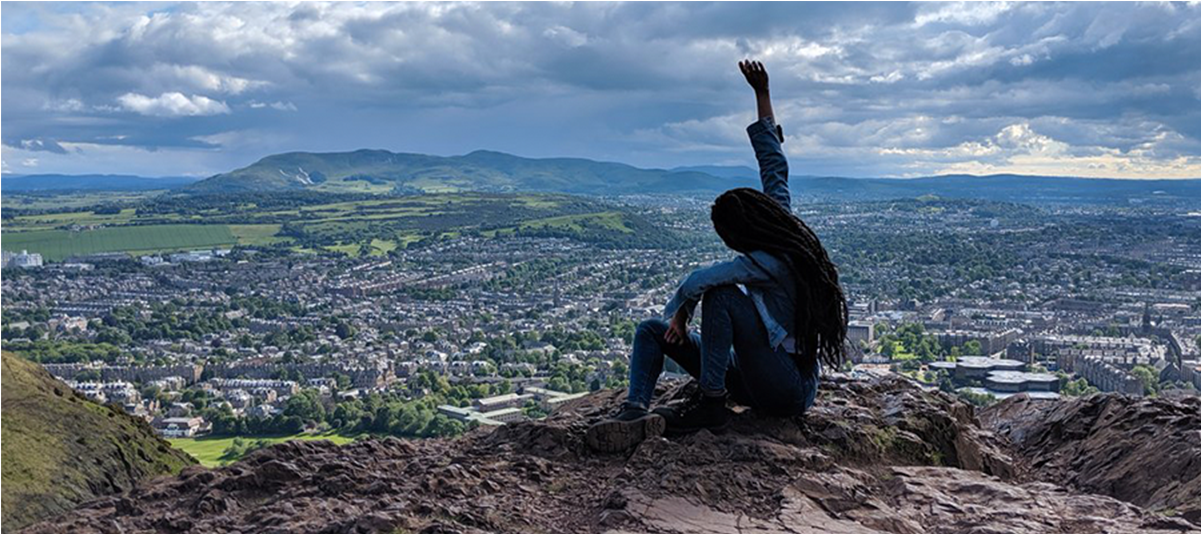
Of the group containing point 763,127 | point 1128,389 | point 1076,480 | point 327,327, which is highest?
point 763,127

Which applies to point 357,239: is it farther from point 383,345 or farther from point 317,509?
point 317,509

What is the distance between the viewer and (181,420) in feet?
113

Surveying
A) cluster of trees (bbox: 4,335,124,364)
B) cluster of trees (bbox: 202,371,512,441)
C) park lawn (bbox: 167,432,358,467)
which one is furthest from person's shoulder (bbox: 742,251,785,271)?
cluster of trees (bbox: 4,335,124,364)

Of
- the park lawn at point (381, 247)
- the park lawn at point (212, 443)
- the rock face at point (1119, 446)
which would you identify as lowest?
the park lawn at point (381, 247)

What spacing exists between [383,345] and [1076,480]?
51.2m

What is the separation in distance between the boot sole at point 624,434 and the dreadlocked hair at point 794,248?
3.54 feet

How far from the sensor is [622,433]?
22.9 feet

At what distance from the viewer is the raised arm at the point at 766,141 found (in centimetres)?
721

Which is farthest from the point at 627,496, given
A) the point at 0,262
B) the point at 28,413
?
the point at 0,262

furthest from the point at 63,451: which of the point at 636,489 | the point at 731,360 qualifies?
the point at 636,489

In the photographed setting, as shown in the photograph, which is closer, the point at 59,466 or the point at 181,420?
the point at 59,466

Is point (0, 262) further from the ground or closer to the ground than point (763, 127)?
closer to the ground

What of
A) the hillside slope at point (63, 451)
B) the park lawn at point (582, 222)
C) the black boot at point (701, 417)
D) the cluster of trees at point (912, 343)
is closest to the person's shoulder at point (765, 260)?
the black boot at point (701, 417)

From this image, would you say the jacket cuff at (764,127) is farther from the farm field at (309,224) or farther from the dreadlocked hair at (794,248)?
the farm field at (309,224)
